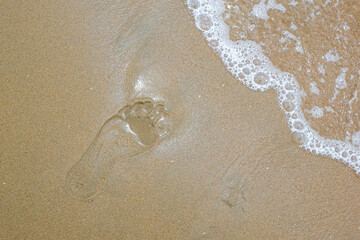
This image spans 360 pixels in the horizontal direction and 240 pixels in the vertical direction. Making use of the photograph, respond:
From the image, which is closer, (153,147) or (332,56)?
(153,147)

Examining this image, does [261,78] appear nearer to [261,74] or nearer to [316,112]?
[261,74]

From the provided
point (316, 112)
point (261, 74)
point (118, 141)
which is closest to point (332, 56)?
point (316, 112)

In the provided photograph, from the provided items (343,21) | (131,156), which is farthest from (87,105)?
(343,21)

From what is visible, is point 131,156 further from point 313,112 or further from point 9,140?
point 313,112

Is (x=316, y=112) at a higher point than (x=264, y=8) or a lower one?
lower

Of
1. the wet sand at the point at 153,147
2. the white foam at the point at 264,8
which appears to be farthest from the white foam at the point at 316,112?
the white foam at the point at 264,8

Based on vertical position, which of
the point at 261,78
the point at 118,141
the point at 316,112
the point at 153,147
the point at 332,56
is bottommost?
the point at 316,112
